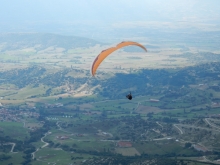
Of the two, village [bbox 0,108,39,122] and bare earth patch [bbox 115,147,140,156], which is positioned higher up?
village [bbox 0,108,39,122]

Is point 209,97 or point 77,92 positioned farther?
point 77,92

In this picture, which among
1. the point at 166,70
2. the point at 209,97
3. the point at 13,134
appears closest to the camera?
the point at 13,134

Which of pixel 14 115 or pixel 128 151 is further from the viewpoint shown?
pixel 14 115

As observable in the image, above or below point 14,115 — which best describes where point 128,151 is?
below

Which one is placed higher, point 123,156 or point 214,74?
point 214,74

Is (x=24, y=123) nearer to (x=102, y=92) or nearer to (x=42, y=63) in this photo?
(x=102, y=92)

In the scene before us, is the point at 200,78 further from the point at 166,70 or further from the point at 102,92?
the point at 102,92

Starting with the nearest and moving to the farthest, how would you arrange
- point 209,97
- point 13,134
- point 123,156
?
point 123,156
point 13,134
point 209,97

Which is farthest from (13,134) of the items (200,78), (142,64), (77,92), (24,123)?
(142,64)

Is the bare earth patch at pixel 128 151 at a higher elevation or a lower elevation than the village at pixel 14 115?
lower

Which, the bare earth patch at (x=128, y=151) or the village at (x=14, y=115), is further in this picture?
the village at (x=14, y=115)

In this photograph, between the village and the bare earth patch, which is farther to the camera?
the village
